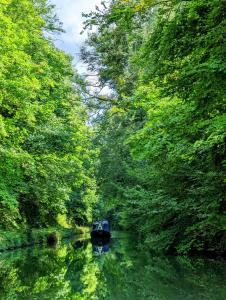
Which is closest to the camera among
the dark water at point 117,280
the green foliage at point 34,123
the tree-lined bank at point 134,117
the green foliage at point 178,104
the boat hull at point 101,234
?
the green foliage at point 178,104

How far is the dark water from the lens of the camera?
9648mm

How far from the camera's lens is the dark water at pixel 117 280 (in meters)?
9.65

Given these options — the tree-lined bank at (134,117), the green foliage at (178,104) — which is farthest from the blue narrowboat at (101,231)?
the green foliage at (178,104)

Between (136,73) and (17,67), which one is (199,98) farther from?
(136,73)

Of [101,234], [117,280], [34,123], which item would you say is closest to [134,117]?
[34,123]

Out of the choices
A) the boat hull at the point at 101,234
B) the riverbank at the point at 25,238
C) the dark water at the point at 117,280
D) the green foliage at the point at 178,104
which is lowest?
the dark water at the point at 117,280

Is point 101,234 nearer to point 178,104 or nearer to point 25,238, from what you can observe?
point 25,238

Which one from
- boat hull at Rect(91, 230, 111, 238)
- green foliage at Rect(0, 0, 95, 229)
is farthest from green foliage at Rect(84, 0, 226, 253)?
boat hull at Rect(91, 230, 111, 238)

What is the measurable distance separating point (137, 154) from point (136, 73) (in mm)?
12527

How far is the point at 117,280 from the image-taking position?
12.2 m

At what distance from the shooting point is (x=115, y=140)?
28.6 m

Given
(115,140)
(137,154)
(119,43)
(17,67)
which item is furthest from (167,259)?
(115,140)

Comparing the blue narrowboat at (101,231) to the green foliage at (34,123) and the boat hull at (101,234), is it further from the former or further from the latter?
the green foliage at (34,123)

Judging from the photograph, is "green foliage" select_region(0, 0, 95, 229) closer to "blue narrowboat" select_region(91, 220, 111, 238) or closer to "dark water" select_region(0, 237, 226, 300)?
"dark water" select_region(0, 237, 226, 300)
